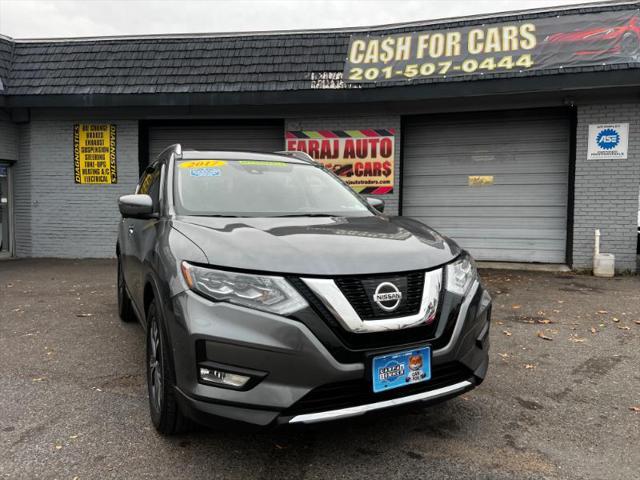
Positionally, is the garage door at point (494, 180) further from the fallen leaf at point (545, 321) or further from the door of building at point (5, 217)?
the door of building at point (5, 217)

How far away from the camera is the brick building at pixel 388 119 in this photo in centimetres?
859

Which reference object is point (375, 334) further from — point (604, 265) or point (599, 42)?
point (599, 42)

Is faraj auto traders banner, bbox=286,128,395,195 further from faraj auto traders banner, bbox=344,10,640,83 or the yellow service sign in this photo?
the yellow service sign

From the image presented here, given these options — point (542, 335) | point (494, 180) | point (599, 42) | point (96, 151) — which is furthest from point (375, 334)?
point (96, 151)

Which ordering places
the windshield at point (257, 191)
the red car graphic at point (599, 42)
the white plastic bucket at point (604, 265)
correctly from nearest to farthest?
the windshield at point (257, 191) < the red car graphic at point (599, 42) < the white plastic bucket at point (604, 265)

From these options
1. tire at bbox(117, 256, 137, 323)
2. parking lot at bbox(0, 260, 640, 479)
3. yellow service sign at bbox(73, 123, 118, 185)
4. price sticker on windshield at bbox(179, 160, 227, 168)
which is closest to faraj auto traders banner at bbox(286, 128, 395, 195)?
yellow service sign at bbox(73, 123, 118, 185)

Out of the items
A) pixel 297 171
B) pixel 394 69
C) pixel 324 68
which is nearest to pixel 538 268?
pixel 394 69

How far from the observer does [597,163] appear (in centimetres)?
877

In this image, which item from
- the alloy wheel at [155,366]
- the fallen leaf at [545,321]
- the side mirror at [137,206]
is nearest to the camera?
the alloy wheel at [155,366]

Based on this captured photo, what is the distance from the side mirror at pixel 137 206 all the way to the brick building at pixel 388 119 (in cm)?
632

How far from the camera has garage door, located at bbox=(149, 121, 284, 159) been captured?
10.5 metres


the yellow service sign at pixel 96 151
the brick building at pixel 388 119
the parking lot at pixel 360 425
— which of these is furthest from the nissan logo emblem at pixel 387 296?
the yellow service sign at pixel 96 151

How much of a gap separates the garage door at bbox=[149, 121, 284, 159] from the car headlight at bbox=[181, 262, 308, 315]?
8.34 m

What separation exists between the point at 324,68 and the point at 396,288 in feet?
25.2
